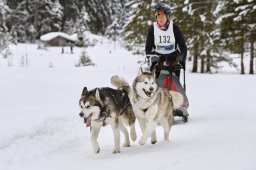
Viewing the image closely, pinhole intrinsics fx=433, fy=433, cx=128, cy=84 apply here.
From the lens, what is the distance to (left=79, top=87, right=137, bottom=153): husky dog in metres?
5.70

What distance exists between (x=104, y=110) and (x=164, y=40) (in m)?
2.51

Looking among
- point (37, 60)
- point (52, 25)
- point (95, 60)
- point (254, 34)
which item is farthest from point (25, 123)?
point (52, 25)

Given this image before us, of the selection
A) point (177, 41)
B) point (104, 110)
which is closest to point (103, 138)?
point (104, 110)

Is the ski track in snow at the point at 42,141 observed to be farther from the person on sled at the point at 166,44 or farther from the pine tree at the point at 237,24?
the pine tree at the point at 237,24

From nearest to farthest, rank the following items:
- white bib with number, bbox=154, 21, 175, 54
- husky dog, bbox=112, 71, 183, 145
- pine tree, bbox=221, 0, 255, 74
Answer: husky dog, bbox=112, 71, 183, 145, white bib with number, bbox=154, 21, 175, 54, pine tree, bbox=221, 0, 255, 74

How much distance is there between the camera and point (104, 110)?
5.86m

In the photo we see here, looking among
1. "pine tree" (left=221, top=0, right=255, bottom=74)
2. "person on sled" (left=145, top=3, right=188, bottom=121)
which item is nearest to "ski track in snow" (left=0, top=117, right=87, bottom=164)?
"person on sled" (left=145, top=3, right=188, bottom=121)

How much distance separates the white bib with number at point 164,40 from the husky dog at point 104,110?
1.64 meters

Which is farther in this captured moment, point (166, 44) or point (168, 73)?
point (168, 73)

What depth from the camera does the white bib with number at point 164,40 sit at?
25.6 feet

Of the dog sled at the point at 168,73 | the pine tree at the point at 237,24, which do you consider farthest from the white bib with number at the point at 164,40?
the pine tree at the point at 237,24

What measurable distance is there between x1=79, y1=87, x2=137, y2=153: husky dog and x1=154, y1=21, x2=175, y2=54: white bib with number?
1.64m

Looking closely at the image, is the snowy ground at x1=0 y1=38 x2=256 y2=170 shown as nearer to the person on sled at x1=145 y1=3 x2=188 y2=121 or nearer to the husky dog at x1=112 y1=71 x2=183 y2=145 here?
the husky dog at x1=112 y1=71 x2=183 y2=145

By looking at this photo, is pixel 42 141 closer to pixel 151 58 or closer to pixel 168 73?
pixel 151 58
